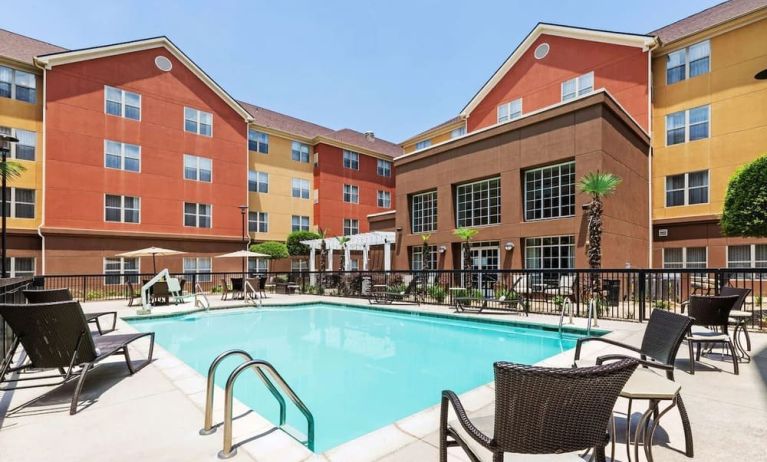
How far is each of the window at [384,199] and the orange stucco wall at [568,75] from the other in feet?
39.9

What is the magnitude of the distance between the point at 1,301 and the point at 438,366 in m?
6.07

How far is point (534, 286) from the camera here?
38.3 feet

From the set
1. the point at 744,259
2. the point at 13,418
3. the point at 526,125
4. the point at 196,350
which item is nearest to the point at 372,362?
the point at 196,350

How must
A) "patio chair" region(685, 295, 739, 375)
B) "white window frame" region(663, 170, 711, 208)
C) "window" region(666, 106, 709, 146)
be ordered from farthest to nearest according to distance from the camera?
"window" region(666, 106, 709, 146) → "white window frame" region(663, 170, 711, 208) → "patio chair" region(685, 295, 739, 375)

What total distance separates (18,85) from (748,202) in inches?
1175

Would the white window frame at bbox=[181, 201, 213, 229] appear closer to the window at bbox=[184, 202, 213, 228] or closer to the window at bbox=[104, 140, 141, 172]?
the window at bbox=[184, 202, 213, 228]

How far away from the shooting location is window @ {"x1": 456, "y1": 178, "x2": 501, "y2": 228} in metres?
16.7

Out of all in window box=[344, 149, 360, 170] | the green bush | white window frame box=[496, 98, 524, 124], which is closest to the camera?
the green bush

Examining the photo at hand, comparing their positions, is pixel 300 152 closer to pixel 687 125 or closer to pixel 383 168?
pixel 383 168

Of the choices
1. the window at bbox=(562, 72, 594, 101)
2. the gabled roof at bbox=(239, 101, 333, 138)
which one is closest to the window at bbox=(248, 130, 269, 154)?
the gabled roof at bbox=(239, 101, 333, 138)

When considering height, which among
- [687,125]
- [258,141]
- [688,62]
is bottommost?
[687,125]

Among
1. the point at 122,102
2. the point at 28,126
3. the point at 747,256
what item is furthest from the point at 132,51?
the point at 747,256

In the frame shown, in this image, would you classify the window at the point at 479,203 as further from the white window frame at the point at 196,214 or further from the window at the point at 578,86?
the white window frame at the point at 196,214

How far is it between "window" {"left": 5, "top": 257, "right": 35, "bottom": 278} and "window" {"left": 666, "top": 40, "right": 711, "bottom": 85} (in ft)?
101
